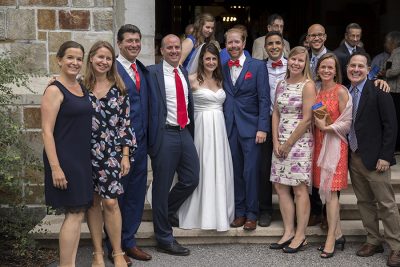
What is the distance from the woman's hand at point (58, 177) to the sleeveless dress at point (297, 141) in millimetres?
1946

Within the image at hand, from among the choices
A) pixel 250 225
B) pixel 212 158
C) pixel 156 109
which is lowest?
pixel 250 225

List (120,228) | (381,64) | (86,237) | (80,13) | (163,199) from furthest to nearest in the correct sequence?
(381,64), (80,13), (86,237), (163,199), (120,228)

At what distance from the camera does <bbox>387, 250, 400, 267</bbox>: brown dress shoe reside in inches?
176

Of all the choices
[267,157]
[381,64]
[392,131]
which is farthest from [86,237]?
[381,64]

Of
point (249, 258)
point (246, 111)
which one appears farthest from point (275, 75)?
point (249, 258)

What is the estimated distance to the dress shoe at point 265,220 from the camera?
5.08 m

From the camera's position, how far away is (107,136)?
13.4 ft

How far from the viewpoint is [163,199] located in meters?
4.68

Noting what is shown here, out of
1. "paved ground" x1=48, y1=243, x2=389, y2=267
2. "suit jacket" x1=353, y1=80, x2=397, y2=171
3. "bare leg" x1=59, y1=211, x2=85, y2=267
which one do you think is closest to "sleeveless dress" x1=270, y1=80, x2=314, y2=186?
"suit jacket" x1=353, y1=80, x2=397, y2=171

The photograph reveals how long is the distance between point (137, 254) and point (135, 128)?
111 cm

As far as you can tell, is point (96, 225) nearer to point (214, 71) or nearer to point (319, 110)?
point (214, 71)

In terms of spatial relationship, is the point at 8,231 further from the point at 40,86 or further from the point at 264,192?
the point at 264,192

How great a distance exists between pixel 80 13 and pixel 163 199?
2148mm

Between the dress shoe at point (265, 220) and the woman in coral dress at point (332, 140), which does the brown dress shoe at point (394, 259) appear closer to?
the woman in coral dress at point (332, 140)
